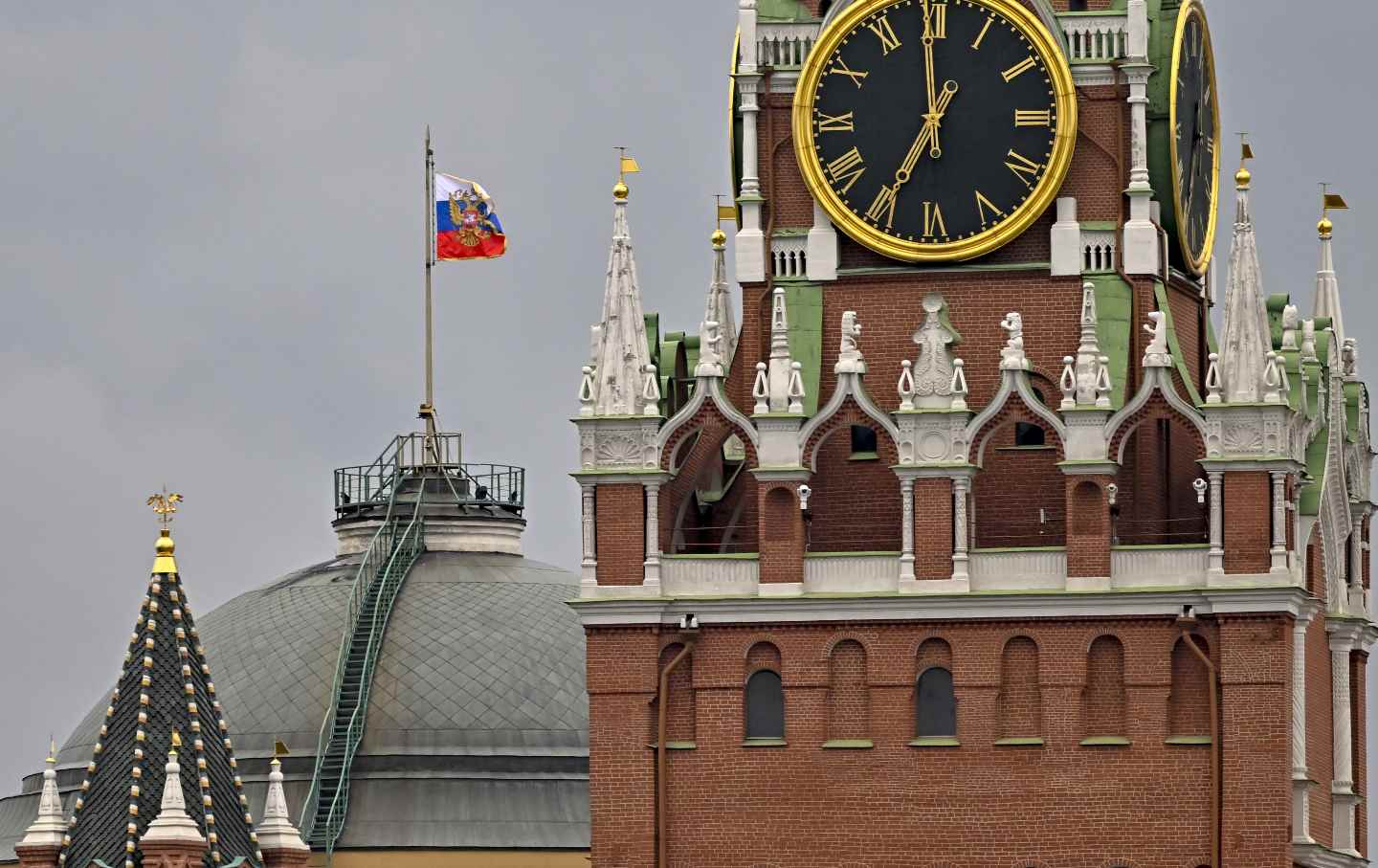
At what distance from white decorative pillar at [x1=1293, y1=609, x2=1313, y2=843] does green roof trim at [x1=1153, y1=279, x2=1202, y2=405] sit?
4.21 meters

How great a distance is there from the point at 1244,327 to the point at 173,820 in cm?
2118

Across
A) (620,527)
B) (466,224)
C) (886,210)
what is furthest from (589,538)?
(466,224)

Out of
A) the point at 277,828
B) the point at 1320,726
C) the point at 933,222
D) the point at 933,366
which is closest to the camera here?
the point at 933,366

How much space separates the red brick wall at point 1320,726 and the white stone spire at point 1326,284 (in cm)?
671

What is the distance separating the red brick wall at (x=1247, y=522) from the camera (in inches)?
3770

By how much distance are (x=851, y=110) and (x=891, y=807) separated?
40.3ft

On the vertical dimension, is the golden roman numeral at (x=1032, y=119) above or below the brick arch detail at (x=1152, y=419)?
above

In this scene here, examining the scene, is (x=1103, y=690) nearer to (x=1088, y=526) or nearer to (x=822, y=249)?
(x=1088, y=526)

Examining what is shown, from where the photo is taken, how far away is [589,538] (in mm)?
98062

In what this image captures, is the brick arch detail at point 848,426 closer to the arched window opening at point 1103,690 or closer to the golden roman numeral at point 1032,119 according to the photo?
the arched window opening at point 1103,690

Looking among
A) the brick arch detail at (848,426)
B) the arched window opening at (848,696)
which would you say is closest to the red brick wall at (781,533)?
the brick arch detail at (848,426)

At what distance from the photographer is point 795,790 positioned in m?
96.9

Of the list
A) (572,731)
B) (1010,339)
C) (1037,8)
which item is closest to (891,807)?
(1010,339)

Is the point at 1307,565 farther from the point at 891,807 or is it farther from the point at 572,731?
the point at 572,731
